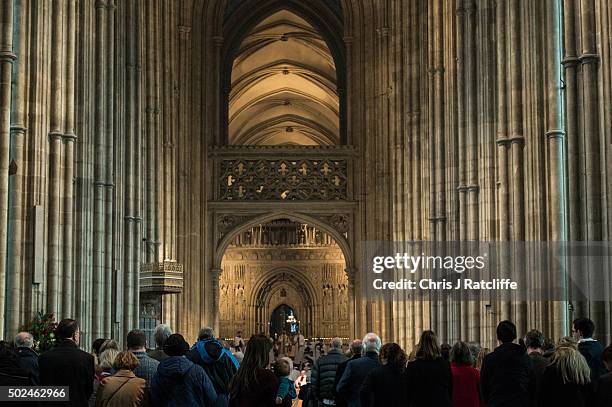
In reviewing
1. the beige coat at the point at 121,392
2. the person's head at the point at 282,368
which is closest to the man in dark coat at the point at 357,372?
the person's head at the point at 282,368

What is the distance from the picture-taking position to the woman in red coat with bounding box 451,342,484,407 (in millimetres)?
11383

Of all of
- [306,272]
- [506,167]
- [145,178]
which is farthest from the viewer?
[306,272]

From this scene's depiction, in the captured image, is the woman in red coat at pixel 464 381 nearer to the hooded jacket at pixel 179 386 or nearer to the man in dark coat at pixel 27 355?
the hooded jacket at pixel 179 386

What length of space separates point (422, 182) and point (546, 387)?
23102 mm

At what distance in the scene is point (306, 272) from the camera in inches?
1918

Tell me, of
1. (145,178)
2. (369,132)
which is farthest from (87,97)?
(369,132)

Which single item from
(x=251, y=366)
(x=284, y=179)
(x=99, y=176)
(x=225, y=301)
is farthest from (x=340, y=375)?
(x=225, y=301)

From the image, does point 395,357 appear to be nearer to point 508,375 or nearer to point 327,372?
point 508,375

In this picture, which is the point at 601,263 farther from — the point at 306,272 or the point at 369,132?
the point at 306,272

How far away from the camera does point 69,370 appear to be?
956 centimetres

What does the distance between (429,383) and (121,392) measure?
3.01 meters

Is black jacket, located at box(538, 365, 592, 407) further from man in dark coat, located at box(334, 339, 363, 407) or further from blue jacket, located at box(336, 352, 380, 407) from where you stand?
man in dark coat, located at box(334, 339, 363, 407)

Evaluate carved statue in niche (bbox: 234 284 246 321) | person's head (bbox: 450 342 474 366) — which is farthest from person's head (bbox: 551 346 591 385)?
carved statue in niche (bbox: 234 284 246 321)

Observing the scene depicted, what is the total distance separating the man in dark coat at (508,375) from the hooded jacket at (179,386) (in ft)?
9.52
